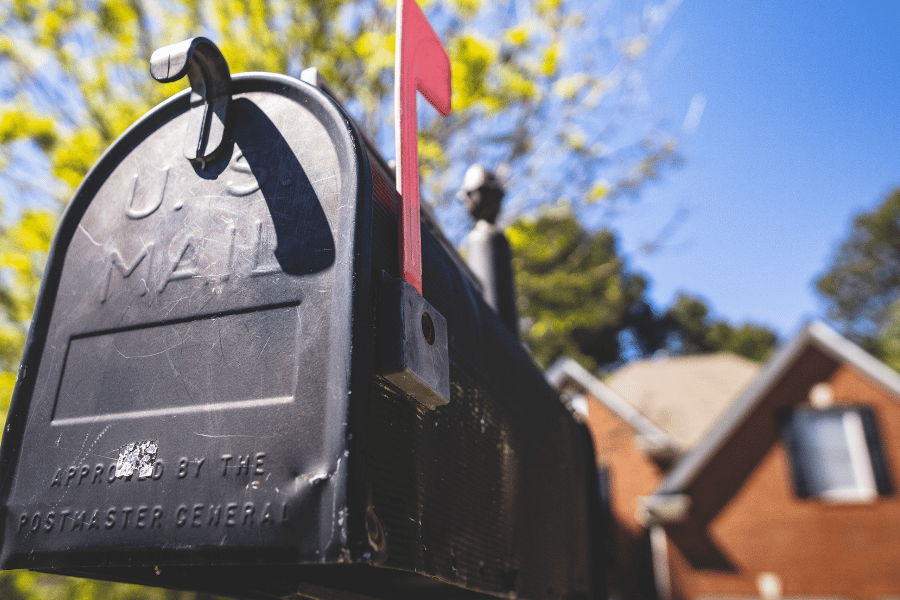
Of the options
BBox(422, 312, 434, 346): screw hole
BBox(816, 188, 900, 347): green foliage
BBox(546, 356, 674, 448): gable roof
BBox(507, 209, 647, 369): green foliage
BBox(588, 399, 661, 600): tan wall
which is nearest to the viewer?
BBox(422, 312, 434, 346): screw hole

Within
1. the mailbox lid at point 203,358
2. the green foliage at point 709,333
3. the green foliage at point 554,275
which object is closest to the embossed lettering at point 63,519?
the mailbox lid at point 203,358

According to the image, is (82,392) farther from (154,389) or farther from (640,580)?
(640,580)

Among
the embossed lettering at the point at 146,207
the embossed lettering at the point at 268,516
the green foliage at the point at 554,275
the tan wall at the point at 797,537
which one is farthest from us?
the tan wall at the point at 797,537

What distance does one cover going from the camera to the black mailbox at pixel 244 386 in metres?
1.27

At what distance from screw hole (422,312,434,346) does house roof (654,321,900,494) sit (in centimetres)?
1087

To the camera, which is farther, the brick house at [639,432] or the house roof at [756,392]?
the brick house at [639,432]

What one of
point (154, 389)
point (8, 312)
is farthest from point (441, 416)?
point (8, 312)

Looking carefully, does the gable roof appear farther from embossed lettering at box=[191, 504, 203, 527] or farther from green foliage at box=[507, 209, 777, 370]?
embossed lettering at box=[191, 504, 203, 527]

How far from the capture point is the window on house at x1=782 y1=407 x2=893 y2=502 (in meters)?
10.1

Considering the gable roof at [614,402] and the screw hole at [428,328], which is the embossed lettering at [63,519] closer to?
the screw hole at [428,328]

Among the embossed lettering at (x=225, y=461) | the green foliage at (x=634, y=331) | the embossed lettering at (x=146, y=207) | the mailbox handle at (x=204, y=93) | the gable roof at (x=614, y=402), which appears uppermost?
the green foliage at (x=634, y=331)

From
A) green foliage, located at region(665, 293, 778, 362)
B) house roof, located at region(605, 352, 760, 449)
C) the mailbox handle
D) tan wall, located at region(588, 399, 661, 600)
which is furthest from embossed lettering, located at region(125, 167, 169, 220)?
green foliage, located at region(665, 293, 778, 362)

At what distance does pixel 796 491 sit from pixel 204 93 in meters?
11.6

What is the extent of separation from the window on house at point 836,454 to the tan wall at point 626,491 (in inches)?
151
